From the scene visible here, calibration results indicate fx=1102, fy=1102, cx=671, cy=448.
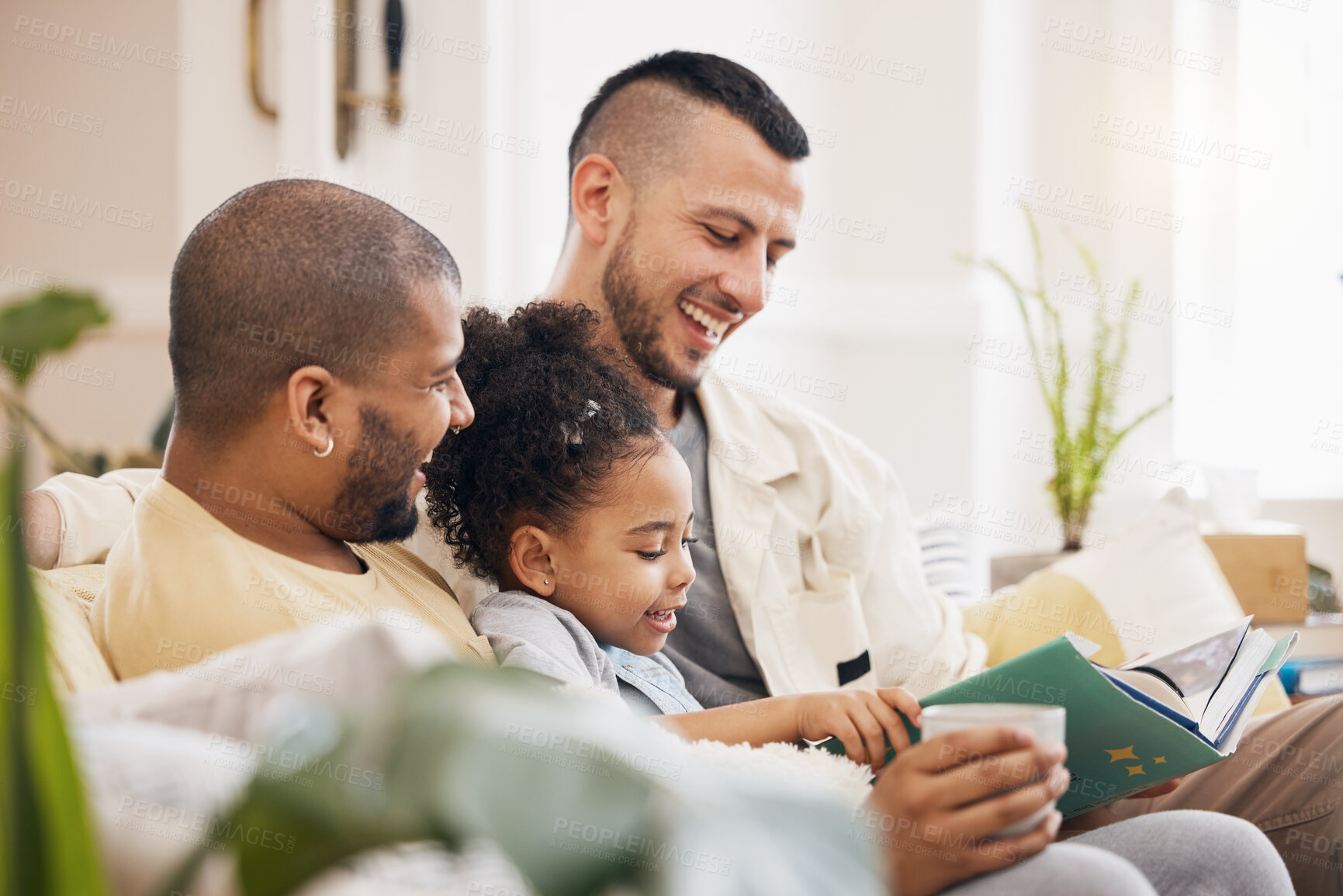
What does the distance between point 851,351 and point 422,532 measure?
2302 mm

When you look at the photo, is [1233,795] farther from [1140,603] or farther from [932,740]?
[932,740]

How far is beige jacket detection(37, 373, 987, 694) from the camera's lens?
1490 millimetres

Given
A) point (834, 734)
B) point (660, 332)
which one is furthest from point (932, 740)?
point (660, 332)

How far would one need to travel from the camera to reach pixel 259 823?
10.8 inches

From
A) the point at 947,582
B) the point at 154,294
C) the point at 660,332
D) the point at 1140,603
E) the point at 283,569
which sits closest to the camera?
the point at 283,569

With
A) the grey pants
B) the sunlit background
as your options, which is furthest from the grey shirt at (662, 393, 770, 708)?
the sunlit background

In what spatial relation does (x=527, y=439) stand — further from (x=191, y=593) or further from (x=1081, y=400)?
(x=1081, y=400)

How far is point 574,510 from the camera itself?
1.18 metres

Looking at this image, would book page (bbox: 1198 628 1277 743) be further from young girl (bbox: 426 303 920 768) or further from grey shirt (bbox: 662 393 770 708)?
grey shirt (bbox: 662 393 770 708)

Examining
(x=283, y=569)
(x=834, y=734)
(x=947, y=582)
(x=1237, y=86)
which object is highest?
(x=1237, y=86)

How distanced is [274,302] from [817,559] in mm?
900

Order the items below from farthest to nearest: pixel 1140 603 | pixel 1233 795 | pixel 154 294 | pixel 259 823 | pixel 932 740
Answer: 1. pixel 154 294
2. pixel 1140 603
3. pixel 1233 795
4. pixel 932 740
5. pixel 259 823

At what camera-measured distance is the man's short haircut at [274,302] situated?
3.00ft

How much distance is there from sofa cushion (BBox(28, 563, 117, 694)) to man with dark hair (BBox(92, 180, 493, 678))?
3 cm
